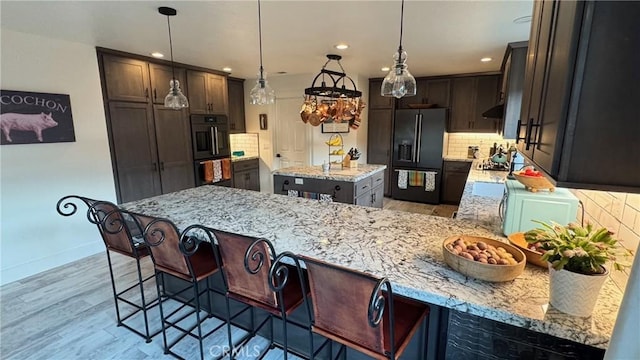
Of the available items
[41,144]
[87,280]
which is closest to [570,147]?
[87,280]

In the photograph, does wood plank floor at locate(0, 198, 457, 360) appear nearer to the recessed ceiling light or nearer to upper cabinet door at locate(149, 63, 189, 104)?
upper cabinet door at locate(149, 63, 189, 104)

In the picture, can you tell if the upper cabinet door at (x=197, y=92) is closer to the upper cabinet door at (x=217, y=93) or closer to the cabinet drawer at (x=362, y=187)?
the upper cabinet door at (x=217, y=93)

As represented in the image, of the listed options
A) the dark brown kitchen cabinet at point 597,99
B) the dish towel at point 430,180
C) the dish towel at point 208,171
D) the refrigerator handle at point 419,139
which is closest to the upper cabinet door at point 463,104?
the refrigerator handle at point 419,139

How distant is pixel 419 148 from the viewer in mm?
5496

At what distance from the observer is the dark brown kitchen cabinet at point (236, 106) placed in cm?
Answer: 568

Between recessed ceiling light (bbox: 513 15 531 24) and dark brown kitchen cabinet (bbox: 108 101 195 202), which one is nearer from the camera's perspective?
recessed ceiling light (bbox: 513 15 531 24)

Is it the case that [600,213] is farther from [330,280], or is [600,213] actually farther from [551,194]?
[330,280]

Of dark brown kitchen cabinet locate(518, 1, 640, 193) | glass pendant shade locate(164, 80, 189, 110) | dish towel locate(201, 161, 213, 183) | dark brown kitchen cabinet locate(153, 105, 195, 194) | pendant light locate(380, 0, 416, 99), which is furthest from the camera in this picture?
dish towel locate(201, 161, 213, 183)

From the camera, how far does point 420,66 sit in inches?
180

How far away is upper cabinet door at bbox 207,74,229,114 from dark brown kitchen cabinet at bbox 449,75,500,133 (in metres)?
3.97

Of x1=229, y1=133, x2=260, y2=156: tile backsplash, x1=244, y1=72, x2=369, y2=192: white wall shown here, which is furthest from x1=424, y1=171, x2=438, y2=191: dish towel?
x1=229, y1=133, x2=260, y2=156: tile backsplash

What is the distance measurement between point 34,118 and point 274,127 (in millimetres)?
3541

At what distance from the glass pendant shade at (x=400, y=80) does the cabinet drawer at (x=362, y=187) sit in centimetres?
169

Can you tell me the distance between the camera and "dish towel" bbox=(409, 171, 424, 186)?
559 centimetres
